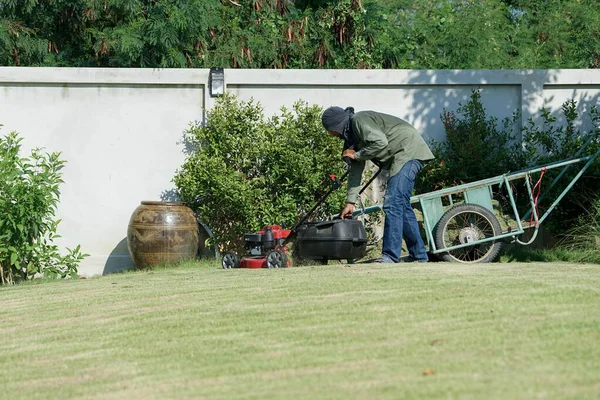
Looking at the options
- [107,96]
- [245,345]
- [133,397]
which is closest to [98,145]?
[107,96]

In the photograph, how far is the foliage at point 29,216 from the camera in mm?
11969

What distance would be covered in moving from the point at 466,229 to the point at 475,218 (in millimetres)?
202

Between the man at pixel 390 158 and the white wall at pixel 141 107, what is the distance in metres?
2.24

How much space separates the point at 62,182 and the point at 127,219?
3.11 feet

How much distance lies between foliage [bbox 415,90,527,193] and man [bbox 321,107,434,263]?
1924mm

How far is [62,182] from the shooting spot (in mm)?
Answer: 12867

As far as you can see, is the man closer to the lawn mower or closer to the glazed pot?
the lawn mower

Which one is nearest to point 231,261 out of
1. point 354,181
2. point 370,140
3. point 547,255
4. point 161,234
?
point 161,234

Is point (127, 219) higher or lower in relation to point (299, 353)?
higher

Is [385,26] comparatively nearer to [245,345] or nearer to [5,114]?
[5,114]

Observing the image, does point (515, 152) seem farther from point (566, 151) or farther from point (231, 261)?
point (231, 261)

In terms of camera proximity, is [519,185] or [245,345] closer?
[245,345]

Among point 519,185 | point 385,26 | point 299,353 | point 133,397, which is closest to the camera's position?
point 133,397

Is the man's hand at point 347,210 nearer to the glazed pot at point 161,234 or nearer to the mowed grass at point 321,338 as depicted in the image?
the mowed grass at point 321,338
